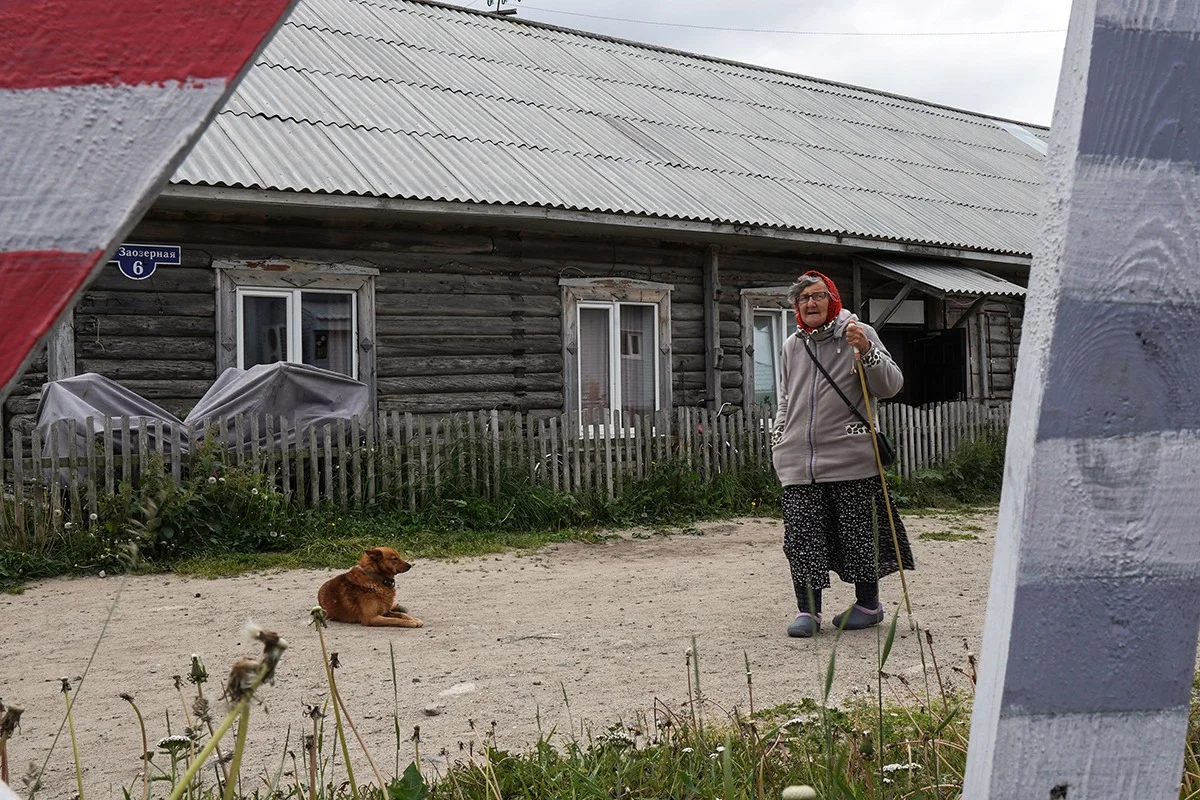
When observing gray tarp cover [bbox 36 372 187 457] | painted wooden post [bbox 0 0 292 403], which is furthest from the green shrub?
painted wooden post [bbox 0 0 292 403]

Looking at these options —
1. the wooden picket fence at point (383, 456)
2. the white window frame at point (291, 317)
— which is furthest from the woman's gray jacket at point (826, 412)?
the white window frame at point (291, 317)

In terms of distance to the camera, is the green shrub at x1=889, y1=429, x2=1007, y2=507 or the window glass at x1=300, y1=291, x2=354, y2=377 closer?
the window glass at x1=300, y1=291, x2=354, y2=377

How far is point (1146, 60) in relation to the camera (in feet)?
2.85

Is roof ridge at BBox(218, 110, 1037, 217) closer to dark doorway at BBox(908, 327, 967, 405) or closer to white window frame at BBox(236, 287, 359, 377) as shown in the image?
white window frame at BBox(236, 287, 359, 377)

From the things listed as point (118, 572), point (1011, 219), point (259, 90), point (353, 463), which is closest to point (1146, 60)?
point (118, 572)

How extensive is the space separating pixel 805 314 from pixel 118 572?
16.2 ft

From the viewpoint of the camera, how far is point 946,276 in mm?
13578

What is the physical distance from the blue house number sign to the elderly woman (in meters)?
6.26

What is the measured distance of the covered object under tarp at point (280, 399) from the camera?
8758mm

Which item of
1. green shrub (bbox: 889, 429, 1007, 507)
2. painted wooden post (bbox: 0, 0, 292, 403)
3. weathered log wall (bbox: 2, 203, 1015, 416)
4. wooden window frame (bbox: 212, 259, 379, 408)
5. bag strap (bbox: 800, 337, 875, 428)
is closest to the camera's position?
painted wooden post (bbox: 0, 0, 292, 403)

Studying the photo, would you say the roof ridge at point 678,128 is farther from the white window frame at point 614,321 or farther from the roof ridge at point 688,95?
the white window frame at point 614,321

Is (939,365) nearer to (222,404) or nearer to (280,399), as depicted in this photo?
(280,399)

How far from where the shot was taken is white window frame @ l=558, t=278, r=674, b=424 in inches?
462

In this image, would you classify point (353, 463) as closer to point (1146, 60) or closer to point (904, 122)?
point (1146, 60)
